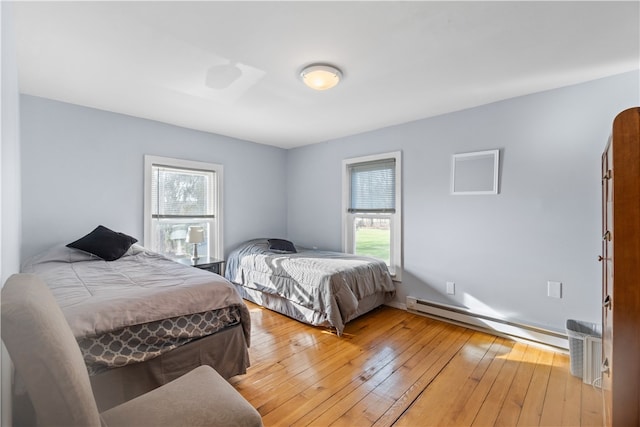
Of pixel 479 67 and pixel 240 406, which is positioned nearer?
pixel 240 406

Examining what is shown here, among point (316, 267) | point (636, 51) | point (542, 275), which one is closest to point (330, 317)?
point (316, 267)

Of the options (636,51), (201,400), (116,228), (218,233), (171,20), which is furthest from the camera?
(218,233)

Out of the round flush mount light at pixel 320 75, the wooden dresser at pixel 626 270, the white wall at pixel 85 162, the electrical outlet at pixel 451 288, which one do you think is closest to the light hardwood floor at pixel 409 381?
the electrical outlet at pixel 451 288

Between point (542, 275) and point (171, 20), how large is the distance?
3513 millimetres

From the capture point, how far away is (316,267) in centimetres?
309

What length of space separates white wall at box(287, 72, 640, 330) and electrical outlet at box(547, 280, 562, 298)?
41mm

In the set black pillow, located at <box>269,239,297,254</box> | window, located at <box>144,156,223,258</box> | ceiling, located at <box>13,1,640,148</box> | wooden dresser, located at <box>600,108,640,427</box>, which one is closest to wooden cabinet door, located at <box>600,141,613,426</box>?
wooden dresser, located at <box>600,108,640,427</box>

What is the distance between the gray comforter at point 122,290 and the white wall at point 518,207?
7.50 ft

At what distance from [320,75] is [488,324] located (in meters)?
2.84

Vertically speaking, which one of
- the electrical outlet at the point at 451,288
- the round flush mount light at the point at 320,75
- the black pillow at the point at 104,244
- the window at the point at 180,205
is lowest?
the electrical outlet at the point at 451,288

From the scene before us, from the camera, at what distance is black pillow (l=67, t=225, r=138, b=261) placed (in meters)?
2.71

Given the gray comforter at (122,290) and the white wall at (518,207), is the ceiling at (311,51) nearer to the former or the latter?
the white wall at (518,207)

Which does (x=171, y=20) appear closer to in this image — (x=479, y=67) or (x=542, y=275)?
(x=479, y=67)

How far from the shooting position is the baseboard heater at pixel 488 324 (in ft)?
8.20
